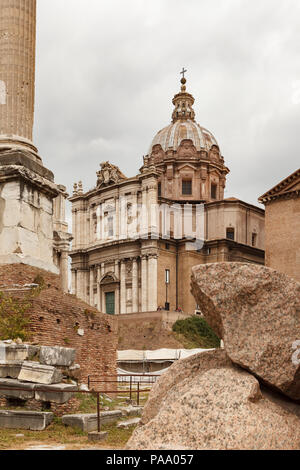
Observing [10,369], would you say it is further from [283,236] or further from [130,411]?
[283,236]

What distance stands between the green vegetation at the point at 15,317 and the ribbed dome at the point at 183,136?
5241 centimetres

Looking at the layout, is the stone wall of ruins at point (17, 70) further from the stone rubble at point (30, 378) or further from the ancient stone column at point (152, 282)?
the ancient stone column at point (152, 282)

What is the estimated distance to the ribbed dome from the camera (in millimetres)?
62969

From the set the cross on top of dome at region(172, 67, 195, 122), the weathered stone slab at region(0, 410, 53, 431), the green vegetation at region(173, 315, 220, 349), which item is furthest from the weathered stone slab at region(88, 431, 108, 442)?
the cross on top of dome at region(172, 67, 195, 122)

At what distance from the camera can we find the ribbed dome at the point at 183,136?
207ft

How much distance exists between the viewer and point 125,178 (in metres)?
55.4

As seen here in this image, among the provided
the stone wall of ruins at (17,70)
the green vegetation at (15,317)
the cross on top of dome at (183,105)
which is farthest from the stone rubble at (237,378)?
the cross on top of dome at (183,105)

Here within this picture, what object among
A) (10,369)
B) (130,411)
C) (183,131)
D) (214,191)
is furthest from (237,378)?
(183,131)

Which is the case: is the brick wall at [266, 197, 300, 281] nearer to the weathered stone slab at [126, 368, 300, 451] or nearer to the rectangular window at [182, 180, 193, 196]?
the rectangular window at [182, 180, 193, 196]

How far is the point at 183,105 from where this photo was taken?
221ft

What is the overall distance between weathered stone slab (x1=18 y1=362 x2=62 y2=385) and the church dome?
5366 cm

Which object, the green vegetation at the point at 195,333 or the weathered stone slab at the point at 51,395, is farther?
the green vegetation at the point at 195,333

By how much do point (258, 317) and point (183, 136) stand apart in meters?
58.3

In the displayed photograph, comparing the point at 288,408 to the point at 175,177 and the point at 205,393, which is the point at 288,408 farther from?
the point at 175,177
